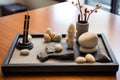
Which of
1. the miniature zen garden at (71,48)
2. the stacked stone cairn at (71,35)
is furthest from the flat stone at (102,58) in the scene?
the stacked stone cairn at (71,35)

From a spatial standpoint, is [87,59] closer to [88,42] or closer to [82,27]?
[88,42]

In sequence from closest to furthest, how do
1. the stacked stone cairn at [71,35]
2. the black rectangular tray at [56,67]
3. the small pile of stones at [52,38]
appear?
the black rectangular tray at [56,67] → the stacked stone cairn at [71,35] → the small pile of stones at [52,38]

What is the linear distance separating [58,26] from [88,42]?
0.57 metres

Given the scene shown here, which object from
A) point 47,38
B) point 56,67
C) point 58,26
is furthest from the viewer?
point 58,26

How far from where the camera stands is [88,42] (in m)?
1.13

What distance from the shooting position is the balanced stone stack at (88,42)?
3.71 feet

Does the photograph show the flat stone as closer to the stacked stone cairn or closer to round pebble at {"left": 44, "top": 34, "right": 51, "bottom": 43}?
the stacked stone cairn

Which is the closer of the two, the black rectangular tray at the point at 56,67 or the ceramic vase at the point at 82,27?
the black rectangular tray at the point at 56,67

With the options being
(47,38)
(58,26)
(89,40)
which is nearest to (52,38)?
(47,38)

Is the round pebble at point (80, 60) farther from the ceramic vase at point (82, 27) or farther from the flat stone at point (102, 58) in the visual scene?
the ceramic vase at point (82, 27)

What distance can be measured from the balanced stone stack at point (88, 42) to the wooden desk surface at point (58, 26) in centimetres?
15

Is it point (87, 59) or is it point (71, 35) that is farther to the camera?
point (71, 35)

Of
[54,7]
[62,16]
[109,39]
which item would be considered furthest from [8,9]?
[109,39]

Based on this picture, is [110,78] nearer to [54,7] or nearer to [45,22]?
[45,22]
